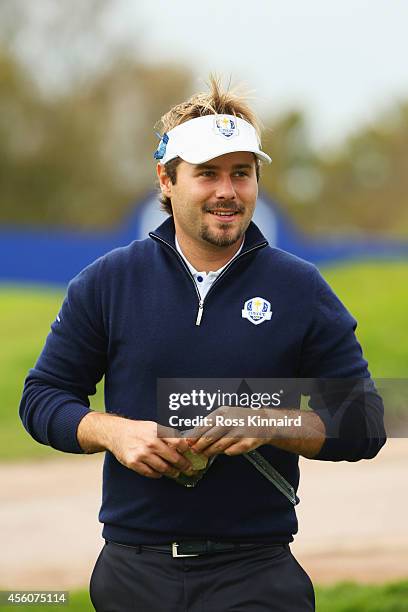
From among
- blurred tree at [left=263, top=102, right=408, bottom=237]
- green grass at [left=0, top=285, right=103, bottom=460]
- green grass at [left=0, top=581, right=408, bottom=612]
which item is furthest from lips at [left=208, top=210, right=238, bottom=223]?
blurred tree at [left=263, top=102, right=408, bottom=237]

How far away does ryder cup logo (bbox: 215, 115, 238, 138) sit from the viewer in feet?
11.5

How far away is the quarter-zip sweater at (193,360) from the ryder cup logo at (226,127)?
0.32m

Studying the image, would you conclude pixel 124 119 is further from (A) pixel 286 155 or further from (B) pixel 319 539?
(B) pixel 319 539

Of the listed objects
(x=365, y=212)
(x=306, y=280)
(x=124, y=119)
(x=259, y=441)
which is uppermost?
(x=124, y=119)

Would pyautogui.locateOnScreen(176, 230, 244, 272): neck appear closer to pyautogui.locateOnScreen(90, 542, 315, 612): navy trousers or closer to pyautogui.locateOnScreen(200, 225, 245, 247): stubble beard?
pyautogui.locateOnScreen(200, 225, 245, 247): stubble beard

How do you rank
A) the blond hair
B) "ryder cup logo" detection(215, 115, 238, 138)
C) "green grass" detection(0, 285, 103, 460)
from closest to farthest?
"ryder cup logo" detection(215, 115, 238, 138) < the blond hair < "green grass" detection(0, 285, 103, 460)

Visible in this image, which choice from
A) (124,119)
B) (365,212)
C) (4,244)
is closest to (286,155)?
(365,212)

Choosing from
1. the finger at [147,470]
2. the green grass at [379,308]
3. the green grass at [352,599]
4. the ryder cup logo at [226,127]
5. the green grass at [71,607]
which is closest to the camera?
the finger at [147,470]

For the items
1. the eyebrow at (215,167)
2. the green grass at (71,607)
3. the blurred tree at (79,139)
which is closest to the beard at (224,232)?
the eyebrow at (215,167)

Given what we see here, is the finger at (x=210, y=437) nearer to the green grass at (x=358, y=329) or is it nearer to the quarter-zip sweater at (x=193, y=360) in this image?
the quarter-zip sweater at (x=193, y=360)

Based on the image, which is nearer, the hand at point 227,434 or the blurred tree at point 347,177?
the hand at point 227,434

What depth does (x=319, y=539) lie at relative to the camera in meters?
7.87

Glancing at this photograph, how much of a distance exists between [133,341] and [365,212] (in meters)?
53.9

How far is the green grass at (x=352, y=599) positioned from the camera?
5.95 m
